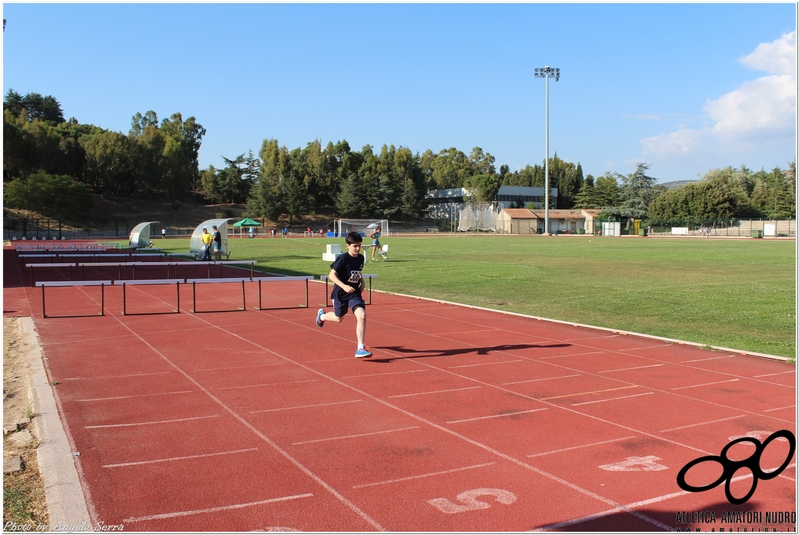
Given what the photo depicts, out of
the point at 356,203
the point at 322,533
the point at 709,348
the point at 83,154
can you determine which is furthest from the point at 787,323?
the point at 83,154

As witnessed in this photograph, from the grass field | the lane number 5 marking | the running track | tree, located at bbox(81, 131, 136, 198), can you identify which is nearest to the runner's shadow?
the running track

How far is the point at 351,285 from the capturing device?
9.48 m

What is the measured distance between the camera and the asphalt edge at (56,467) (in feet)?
14.3

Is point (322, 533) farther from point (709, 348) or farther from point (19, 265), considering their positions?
point (19, 265)

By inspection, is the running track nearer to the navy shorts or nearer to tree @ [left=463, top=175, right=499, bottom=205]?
the navy shorts

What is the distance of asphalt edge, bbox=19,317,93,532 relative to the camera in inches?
171

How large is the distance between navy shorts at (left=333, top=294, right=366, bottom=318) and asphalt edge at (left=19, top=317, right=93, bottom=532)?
147 inches

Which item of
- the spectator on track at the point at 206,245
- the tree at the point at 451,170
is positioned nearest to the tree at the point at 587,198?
the tree at the point at 451,170

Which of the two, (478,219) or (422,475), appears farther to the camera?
(478,219)

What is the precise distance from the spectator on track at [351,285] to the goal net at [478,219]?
299ft

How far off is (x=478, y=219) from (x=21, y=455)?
100784 mm

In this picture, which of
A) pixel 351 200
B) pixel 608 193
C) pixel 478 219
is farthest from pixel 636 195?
pixel 351 200

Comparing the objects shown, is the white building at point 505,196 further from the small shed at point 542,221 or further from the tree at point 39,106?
the tree at point 39,106

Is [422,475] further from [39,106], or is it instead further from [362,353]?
[39,106]
